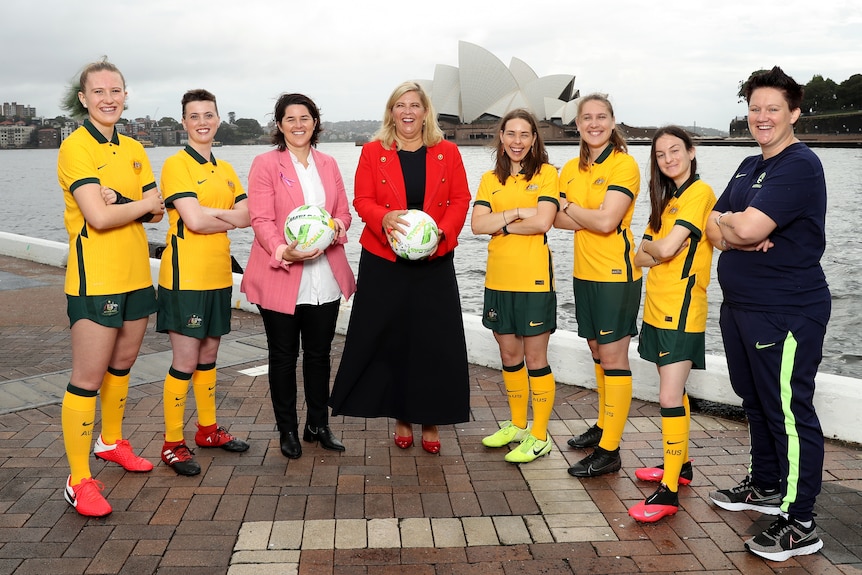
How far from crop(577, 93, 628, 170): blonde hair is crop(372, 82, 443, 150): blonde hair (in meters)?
0.80

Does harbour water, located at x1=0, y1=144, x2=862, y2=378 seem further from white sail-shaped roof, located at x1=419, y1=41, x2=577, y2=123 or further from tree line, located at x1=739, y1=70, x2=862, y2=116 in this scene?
tree line, located at x1=739, y1=70, x2=862, y2=116

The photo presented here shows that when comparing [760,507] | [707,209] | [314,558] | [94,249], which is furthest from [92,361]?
[760,507]

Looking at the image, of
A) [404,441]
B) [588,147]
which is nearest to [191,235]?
[404,441]

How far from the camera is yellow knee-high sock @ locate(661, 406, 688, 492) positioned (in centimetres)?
374

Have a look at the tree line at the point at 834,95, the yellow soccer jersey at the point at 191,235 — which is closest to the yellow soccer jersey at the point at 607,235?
the yellow soccer jersey at the point at 191,235

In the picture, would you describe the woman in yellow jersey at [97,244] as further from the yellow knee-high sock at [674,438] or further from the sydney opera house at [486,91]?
the sydney opera house at [486,91]

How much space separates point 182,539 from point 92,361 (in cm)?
97

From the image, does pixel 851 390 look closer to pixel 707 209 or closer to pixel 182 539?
pixel 707 209

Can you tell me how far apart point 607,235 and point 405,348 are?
1341 mm

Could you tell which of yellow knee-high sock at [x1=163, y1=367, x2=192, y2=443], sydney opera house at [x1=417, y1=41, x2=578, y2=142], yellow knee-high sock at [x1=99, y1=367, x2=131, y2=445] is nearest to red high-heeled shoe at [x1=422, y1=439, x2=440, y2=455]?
yellow knee-high sock at [x1=163, y1=367, x2=192, y2=443]

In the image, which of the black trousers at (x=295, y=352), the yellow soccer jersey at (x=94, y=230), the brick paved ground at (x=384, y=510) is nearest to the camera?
the brick paved ground at (x=384, y=510)

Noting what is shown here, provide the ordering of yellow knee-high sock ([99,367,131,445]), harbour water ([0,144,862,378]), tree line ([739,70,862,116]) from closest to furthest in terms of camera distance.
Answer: yellow knee-high sock ([99,367,131,445]) < harbour water ([0,144,862,378]) < tree line ([739,70,862,116])

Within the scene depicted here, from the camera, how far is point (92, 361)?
3.62 metres

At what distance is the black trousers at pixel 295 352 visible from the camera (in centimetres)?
433
